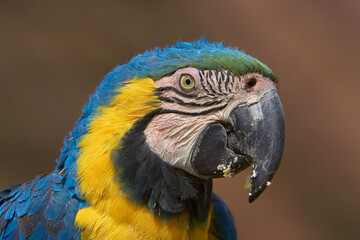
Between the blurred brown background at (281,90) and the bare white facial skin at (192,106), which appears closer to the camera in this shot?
the bare white facial skin at (192,106)

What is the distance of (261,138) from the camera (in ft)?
5.64

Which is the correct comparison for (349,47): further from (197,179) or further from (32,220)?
(32,220)

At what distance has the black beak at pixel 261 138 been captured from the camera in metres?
1.72

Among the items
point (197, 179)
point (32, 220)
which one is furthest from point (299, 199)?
point (32, 220)

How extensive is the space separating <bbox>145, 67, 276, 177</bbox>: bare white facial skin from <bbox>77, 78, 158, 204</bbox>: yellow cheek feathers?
2.8 inches

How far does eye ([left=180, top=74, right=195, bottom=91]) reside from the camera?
185cm

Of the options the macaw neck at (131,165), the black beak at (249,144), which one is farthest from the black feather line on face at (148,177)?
the black beak at (249,144)

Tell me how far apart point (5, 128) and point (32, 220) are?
285cm

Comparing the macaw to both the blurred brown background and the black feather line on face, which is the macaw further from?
the blurred brown background

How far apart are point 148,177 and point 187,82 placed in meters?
0.42

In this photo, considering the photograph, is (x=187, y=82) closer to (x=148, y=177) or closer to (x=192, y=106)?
(x=192, y=106)

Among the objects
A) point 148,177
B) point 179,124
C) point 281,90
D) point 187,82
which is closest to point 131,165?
point 148,177

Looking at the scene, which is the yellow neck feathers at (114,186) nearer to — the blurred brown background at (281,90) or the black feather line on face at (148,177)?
the black feather line on face at (148,177)

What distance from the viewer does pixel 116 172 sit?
5.98 ft
